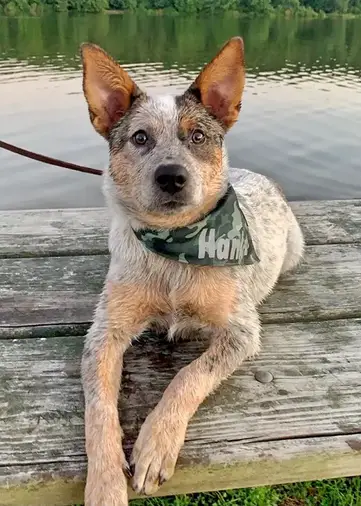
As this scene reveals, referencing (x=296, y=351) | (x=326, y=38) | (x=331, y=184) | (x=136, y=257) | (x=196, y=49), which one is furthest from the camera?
(x=326, y=38)

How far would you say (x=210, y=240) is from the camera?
281 centimetres

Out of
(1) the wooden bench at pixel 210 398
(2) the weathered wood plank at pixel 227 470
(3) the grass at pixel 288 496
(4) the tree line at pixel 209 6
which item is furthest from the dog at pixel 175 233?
(4) the tree line at pixel 209 6

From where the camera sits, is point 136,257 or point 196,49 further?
point 196,49

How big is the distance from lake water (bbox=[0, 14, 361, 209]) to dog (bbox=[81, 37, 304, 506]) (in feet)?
19.7

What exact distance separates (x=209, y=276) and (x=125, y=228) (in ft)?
1.78

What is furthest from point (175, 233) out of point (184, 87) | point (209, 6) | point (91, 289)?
point (209, 6)

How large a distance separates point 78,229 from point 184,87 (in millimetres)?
13357

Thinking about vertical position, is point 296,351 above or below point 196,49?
above

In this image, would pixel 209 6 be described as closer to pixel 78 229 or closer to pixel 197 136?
pixel 78 229

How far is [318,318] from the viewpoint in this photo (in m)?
3.00

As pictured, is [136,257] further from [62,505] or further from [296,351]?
[62,505]

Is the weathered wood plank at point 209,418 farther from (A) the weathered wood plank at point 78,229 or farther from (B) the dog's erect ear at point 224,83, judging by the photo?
(B) the dog's erect ear at point 224,83

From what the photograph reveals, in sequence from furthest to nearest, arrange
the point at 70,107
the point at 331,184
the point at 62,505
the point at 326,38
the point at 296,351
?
the point at 326,38, the point at 70,107, the point at 331,184, the point at 296,351, the point at 62,505

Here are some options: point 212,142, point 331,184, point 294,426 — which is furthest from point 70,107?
point 294,426
